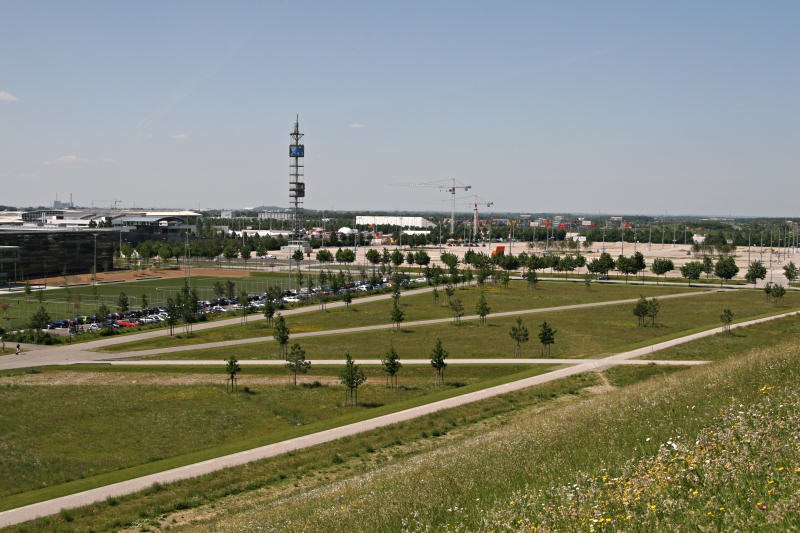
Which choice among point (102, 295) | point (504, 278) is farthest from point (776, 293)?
point (102, 295)

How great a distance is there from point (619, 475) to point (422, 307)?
77.8m

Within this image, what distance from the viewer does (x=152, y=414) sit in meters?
43.1

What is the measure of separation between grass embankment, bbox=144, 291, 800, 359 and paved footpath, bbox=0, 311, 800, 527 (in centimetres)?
1257

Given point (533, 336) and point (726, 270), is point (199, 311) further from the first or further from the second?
point (726, 270)

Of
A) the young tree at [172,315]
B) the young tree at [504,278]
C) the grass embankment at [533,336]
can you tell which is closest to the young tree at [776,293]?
the grass embankment at [533,336]

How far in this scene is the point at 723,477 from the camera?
13680 mm

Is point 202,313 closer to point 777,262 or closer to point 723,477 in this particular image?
point 723,477

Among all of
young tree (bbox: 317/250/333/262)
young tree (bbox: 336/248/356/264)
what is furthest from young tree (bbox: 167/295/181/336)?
young tree (bbox: 317/250/333/262)

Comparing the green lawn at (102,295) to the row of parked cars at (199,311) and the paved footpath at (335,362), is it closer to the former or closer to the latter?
the row of parked cars at (199,311)

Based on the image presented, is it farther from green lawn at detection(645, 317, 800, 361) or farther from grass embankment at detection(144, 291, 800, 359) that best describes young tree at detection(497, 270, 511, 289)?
green lawn at detection(645, 317, 800, 361)

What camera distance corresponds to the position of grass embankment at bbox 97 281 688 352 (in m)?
72.7

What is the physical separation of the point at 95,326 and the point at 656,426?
7241 cm

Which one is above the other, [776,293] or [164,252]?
[164,252]

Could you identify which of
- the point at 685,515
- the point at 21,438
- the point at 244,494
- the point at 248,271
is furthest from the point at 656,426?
the point at 248,271
